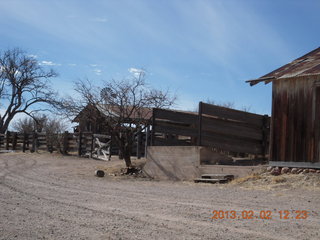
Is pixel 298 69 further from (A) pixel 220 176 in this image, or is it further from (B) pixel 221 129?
(A) pixel 220 176

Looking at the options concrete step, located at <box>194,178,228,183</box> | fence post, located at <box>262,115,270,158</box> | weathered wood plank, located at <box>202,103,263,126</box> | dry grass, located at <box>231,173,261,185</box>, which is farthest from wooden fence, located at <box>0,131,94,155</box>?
dry grass, located at <box>231,173,261,185</box>

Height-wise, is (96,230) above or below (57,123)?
below

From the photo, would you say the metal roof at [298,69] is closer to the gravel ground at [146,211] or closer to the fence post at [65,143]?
the gravel ground at [146,211]

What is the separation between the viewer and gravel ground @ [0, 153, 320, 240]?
5.47 meters

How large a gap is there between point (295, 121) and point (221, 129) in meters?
3.34

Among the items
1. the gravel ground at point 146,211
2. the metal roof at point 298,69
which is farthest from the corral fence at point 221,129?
the gravel ground at point 146,211

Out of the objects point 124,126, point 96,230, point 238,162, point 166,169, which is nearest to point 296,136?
point 238,162

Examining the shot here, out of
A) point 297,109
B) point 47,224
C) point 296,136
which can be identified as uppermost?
point 297,109

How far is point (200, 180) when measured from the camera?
12383mm

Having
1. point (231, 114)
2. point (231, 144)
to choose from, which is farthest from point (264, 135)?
point (231, 114)

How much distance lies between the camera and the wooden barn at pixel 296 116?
1105 cm

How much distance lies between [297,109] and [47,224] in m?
8.11

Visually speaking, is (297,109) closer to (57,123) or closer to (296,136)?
(296,136)
